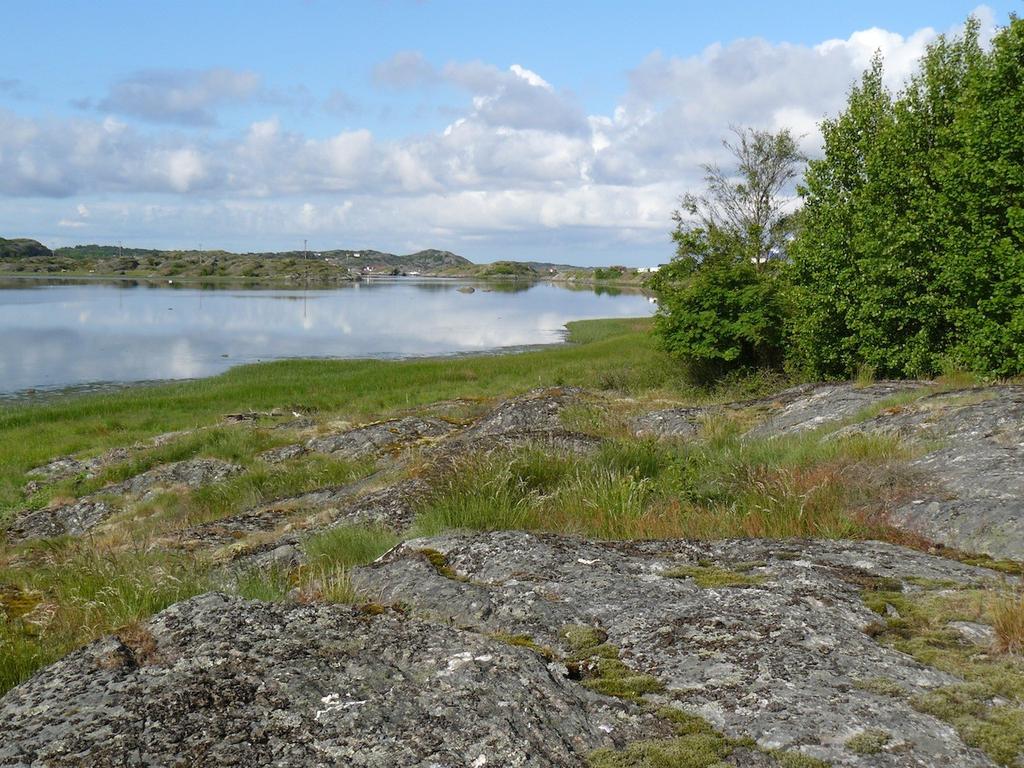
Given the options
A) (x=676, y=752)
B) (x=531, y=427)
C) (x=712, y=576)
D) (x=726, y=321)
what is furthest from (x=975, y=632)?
(x=726, y=321)

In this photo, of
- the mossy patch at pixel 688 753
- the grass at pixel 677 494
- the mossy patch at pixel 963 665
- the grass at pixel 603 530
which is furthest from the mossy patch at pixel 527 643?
the grass at pixel 677 494

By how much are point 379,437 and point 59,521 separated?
6198mm

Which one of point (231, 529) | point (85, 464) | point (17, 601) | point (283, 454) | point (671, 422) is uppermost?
point (671, 422)

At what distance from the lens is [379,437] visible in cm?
1587

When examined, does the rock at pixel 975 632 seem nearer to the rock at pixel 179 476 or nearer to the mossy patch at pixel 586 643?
the mossy patch at pixel 586 643

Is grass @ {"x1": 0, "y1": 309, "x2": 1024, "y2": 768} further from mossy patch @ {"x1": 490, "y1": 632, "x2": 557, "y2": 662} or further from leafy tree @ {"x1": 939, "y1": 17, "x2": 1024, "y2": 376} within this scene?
leafy tree @ {"x1": 939, "y1": 17, "x2": 1024, "y2": 376}

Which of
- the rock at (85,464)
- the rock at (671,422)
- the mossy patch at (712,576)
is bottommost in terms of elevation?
the rock at (85,464)

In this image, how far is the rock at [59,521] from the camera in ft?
45.2

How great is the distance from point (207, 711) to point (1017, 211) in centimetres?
1480

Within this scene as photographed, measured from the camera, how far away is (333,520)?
8328 millimetres

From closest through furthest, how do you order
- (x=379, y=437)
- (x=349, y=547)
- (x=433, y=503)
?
(x=349, y=547) < (x=433, y=503) < (x=379, y=437)

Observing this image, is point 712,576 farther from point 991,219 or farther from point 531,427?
point 991,219

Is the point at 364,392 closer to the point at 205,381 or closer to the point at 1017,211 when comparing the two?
the point at 205,381

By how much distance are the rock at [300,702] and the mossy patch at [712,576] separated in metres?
1.49
